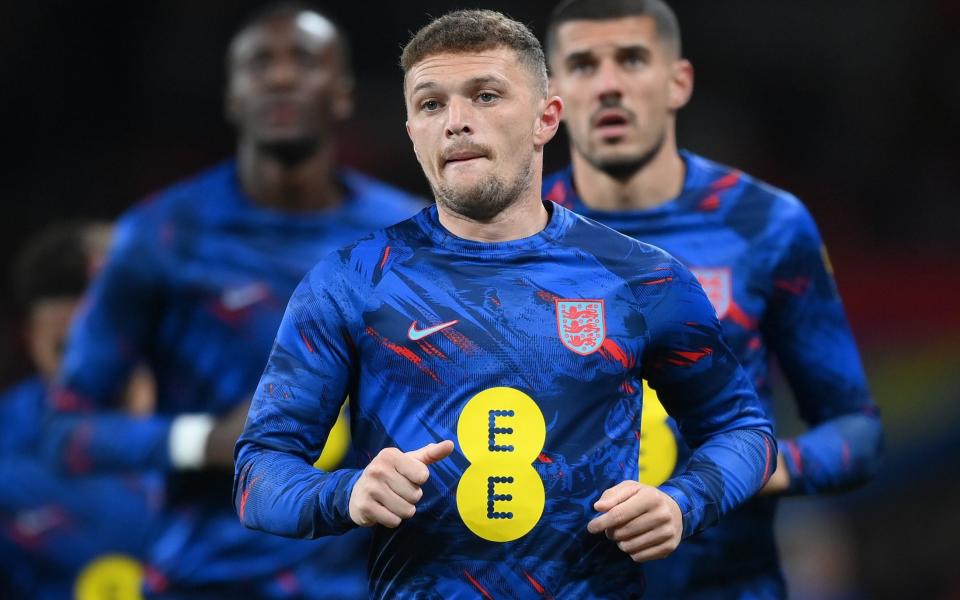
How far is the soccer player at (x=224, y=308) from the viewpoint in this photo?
15.1ft

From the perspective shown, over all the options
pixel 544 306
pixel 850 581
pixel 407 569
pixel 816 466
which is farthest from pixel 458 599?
pixel 850 581

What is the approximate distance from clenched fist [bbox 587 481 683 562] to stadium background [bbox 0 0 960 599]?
7.60 metres

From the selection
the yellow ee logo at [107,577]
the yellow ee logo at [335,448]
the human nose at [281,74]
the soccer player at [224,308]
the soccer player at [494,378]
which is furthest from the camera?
the yellow ee logo at [107,577]

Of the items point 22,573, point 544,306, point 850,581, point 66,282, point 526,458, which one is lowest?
point 850,581

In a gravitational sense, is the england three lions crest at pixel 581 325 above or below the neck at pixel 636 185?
below

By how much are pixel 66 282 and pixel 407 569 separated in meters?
4.12

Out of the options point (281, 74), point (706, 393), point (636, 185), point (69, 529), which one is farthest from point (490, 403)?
point (69, 529)

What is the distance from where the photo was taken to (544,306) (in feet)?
9.57

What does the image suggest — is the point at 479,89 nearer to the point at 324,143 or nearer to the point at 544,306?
the point at 544,306

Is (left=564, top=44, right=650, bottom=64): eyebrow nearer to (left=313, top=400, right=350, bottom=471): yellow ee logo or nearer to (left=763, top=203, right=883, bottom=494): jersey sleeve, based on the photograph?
(left=763, top=203, right=883, bottom=494): jersey sleeve

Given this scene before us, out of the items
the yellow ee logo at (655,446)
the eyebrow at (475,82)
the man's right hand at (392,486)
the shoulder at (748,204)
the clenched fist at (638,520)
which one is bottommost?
the yellow ee logo at (655,446)

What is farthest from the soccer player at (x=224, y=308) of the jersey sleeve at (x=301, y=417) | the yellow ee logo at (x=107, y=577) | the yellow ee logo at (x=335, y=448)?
the jersey sleeve at (x=301, y=417)

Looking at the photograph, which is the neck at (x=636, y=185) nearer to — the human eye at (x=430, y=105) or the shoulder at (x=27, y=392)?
the human eye at (x=430, y=105)

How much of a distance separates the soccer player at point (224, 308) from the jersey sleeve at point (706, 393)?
182 centimetres
